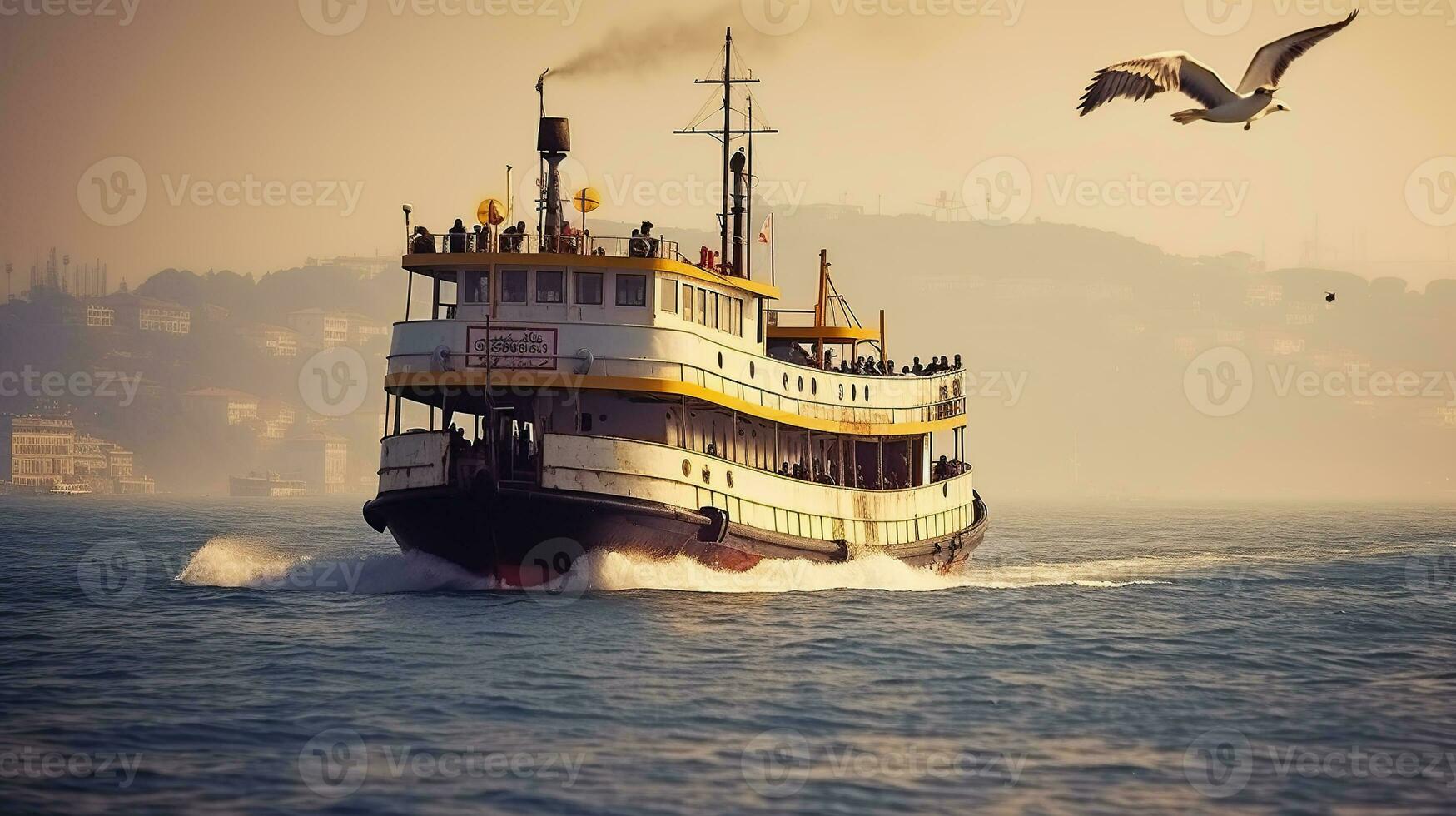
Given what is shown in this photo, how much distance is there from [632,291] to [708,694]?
13686mm

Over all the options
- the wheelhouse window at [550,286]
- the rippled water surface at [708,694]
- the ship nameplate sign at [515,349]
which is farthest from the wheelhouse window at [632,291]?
the rippled water surface at [708,694]

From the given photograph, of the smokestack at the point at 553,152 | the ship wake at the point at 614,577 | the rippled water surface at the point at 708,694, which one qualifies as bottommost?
the rippled water surface at the point at 708,694

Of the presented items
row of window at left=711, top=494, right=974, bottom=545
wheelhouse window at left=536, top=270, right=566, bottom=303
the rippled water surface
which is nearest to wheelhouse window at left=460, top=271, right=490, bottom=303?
wheelhouse window at left=536, top=270, right=566, bottom=303

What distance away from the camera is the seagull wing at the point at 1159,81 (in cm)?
2003

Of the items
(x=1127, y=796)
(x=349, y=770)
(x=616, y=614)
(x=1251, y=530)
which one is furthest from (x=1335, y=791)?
(x=1251, y=530)

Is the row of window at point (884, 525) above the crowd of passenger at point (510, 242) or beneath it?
beneath

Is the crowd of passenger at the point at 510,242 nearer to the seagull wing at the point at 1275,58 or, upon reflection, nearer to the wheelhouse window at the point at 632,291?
the wheelhouse window at the point at 632,291

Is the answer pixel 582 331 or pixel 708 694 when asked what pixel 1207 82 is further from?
pixel 582 331

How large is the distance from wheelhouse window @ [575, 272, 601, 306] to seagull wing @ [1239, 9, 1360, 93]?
1852cm

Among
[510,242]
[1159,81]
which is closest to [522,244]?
[510,242]

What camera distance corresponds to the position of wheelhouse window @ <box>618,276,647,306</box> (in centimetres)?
3662

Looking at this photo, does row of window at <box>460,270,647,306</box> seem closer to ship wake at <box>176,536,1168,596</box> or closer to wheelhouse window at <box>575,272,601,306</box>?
wheelhouse window at <box>575,272,601,306</box>

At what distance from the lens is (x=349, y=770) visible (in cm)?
1989

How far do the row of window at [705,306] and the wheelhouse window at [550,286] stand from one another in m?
2.10
